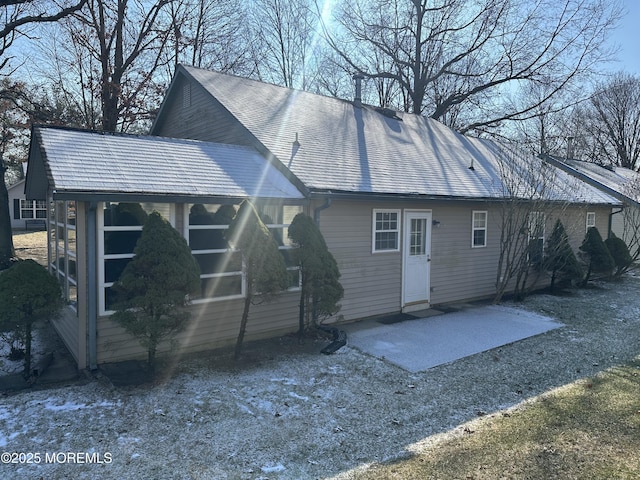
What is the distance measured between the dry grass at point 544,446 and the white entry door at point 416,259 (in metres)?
4.40

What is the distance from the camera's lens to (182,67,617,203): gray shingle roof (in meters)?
8.84

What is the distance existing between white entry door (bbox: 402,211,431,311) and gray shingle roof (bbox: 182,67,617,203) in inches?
26.6

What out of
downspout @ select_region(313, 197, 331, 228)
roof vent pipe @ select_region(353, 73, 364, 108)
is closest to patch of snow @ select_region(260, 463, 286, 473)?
downspout @ select_region(313, 197, 331, 228)

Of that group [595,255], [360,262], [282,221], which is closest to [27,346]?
[282,221]

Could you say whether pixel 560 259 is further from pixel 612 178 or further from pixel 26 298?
pixel 612 178

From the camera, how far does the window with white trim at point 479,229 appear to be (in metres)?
11.0

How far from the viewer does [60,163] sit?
605cm

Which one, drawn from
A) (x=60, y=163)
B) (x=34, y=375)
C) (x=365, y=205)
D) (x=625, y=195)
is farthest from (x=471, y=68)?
(x=34, y=375)

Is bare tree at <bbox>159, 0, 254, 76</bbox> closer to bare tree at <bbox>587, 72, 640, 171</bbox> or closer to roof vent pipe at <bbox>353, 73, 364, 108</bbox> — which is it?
A: roof vent pipe at <bbox>353, 73, 364, 108</bbox>

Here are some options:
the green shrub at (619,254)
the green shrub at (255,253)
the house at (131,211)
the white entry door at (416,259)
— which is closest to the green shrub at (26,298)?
the house at (131,211)

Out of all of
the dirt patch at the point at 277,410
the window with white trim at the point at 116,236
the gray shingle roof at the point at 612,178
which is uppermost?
the gray shingle roof at the point at 612,178

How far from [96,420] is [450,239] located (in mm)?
8094

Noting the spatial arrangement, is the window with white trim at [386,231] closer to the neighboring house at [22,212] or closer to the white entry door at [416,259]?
the white entry door at [416,259]

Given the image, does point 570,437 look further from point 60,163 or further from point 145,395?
point 60,163
